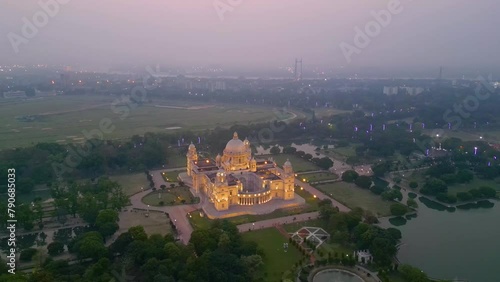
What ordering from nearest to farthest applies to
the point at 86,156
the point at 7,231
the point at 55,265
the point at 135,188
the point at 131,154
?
the point at 55,265
the point at 7,231
the point at 135,188
the point at 86,156
the point at 131,154

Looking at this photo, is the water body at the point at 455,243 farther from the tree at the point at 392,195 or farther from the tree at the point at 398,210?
the tree at the point at 392,195

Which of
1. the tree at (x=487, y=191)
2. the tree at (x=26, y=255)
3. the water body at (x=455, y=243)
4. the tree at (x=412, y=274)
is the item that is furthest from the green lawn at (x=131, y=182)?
the tree at (x=487, y=191)

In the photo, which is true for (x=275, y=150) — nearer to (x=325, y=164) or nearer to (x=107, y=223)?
(x=325, y=164)

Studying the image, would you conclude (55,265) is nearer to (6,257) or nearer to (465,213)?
(6,257)

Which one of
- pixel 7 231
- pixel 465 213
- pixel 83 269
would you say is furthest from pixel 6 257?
pixel 465 213

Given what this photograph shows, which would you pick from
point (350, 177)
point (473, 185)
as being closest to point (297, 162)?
point (350, 177)

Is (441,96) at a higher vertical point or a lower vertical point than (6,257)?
higher

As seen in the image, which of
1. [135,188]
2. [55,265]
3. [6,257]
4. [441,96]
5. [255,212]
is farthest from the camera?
[441,96]

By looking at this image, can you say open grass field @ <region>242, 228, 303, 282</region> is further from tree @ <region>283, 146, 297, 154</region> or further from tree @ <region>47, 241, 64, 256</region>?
tree @ <region>283, 146, 297, 154</region>
